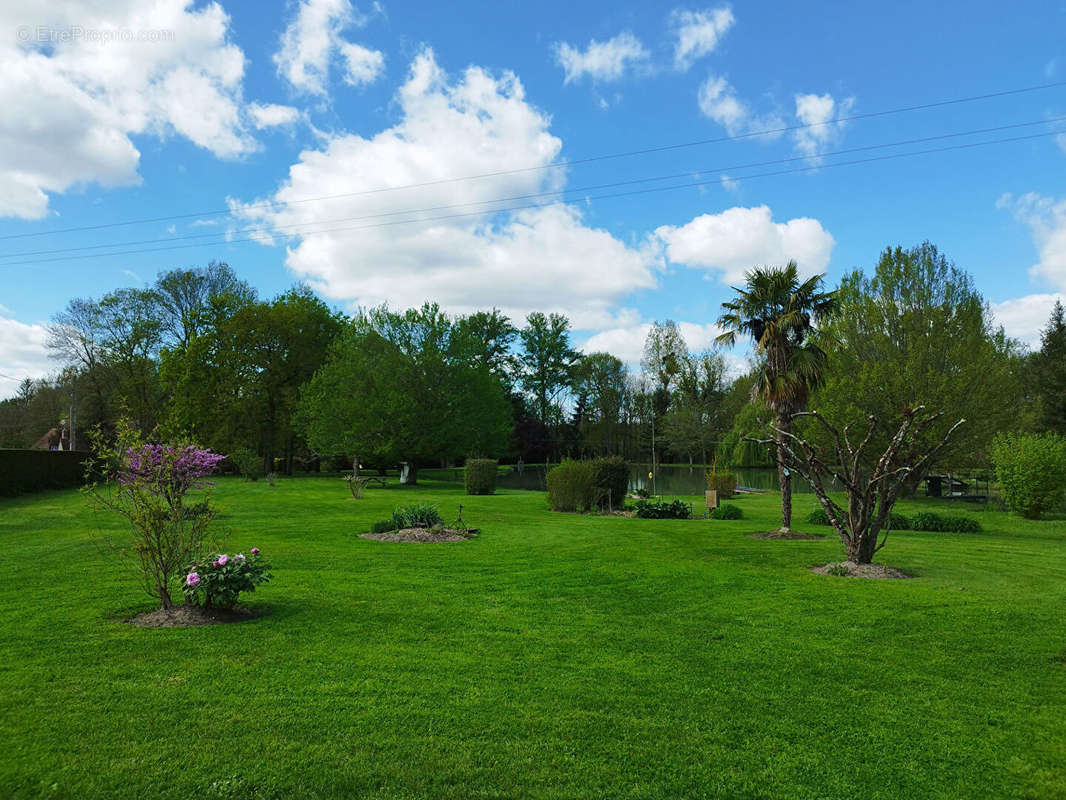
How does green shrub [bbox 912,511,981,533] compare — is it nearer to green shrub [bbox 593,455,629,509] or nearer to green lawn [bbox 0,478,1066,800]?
green lawn [bbox 0,478,1066,800]

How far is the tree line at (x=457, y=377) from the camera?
2589cm

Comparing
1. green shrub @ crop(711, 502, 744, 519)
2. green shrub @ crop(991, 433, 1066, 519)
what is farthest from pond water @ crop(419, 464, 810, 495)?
green shrub @ crop(991, 433, 1066, 519)

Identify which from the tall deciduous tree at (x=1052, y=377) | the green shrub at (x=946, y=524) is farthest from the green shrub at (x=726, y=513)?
the tall deciduous tree at (x=1052, y=377)

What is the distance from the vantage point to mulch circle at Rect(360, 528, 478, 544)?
13514 mm

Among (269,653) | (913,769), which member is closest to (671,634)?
(913,769)

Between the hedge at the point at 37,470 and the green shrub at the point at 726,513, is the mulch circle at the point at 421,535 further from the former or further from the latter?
the hedge at the point at 37,470

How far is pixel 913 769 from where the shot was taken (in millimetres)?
3936

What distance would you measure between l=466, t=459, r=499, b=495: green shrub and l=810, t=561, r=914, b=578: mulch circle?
20.9 m

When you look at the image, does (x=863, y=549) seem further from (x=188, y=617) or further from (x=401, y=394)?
(x=401, y=394)

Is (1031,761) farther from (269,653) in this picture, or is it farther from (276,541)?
(276,541)

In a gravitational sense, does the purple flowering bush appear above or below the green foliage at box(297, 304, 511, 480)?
below

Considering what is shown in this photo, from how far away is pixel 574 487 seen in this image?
21.8m

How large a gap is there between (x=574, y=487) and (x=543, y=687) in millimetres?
16720

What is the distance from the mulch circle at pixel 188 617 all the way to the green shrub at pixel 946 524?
17.1 m
